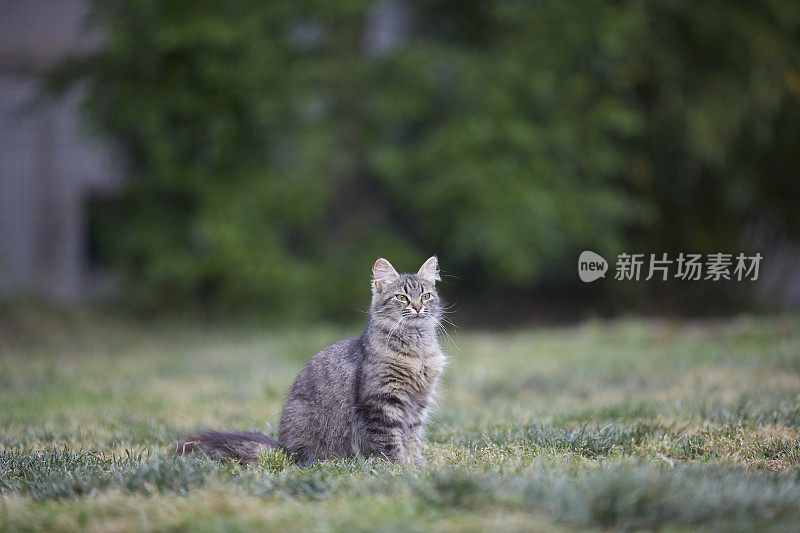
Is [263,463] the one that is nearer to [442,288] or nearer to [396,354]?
[396,354]

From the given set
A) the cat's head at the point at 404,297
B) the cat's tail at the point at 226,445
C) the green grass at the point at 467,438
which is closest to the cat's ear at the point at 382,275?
the cat's head at the point at 404,297

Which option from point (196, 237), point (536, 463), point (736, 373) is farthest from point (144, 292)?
point (536, 463)

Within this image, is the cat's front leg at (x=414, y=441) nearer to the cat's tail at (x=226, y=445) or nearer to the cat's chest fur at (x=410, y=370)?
the cat's chest fur at (x=410, y=370)

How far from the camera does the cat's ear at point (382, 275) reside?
5410 mm

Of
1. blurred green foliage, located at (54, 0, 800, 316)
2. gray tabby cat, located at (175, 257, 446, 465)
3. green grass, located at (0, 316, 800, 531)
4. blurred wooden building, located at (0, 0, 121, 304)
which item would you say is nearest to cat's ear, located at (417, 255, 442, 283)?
gray tabby cat, located at (175, 257, 446, 465)

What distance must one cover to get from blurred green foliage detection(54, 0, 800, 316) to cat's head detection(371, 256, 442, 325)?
7294mm

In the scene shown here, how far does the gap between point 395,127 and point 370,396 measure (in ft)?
32.6

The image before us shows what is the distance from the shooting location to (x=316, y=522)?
11.4 feet

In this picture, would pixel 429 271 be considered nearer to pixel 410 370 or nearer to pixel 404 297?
pixel 404 297

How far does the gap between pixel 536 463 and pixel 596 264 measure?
416 inches

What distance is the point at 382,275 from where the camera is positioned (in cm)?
543

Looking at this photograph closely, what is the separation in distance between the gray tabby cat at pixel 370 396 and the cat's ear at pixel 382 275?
6cm

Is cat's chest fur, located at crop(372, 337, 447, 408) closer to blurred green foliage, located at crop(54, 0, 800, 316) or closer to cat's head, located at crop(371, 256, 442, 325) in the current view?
cat's head, located at crop(371, 256, 442, 325)

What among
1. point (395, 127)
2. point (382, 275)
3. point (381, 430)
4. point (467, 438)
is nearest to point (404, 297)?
point (382, 275)
